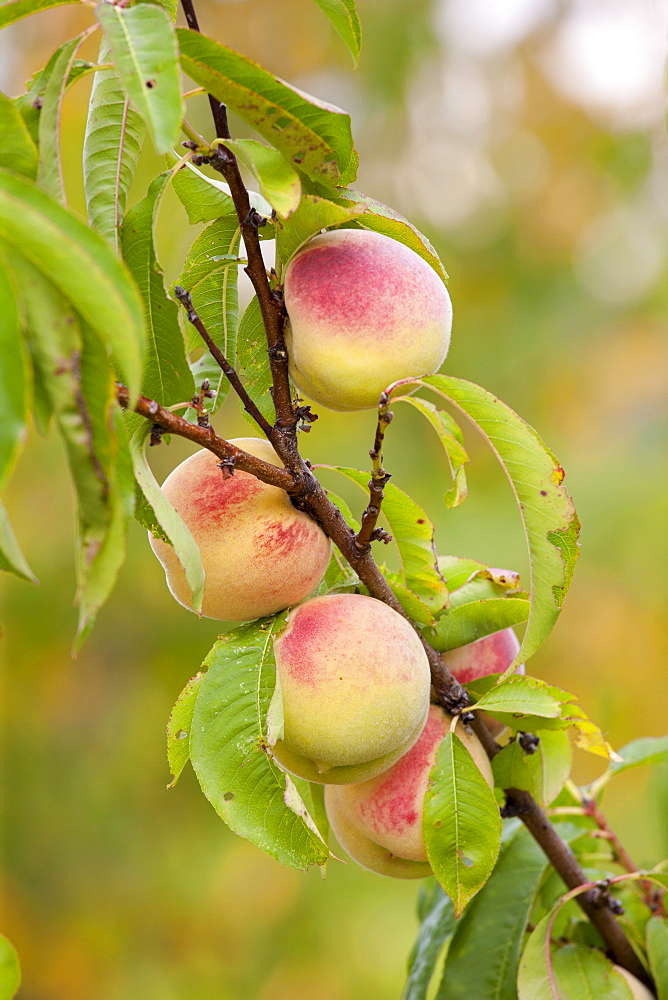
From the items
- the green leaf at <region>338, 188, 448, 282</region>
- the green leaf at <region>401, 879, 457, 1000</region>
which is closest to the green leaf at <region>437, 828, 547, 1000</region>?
the green leaf at <region>401, 879, 457, 1000</region>

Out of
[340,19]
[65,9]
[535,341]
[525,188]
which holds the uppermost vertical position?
[65,9]

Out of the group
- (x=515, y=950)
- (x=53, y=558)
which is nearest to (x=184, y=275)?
(x=515, y=950)

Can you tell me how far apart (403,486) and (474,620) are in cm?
226

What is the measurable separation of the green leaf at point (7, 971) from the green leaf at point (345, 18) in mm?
479

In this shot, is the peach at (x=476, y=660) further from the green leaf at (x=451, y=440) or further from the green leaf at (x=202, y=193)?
the green leaf at (x=202, y=193)

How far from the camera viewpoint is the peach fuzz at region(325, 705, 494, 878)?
1.82 ft

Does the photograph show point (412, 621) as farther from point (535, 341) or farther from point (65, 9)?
point (65, 9)

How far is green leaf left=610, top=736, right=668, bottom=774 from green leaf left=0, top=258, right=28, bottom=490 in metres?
A: 0.61

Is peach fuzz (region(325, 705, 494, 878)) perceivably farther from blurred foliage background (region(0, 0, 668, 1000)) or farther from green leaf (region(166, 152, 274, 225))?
blurred foliage background (region(0, 0, 668, 1000))

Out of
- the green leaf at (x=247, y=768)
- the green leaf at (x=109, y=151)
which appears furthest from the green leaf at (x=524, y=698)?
the green leaf at (x=109, y=151)

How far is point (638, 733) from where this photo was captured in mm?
2650

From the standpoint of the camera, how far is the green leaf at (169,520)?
0.43m

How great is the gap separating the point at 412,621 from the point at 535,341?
8.82 ft

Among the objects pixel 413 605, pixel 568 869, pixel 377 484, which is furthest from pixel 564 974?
pixel 377 484
